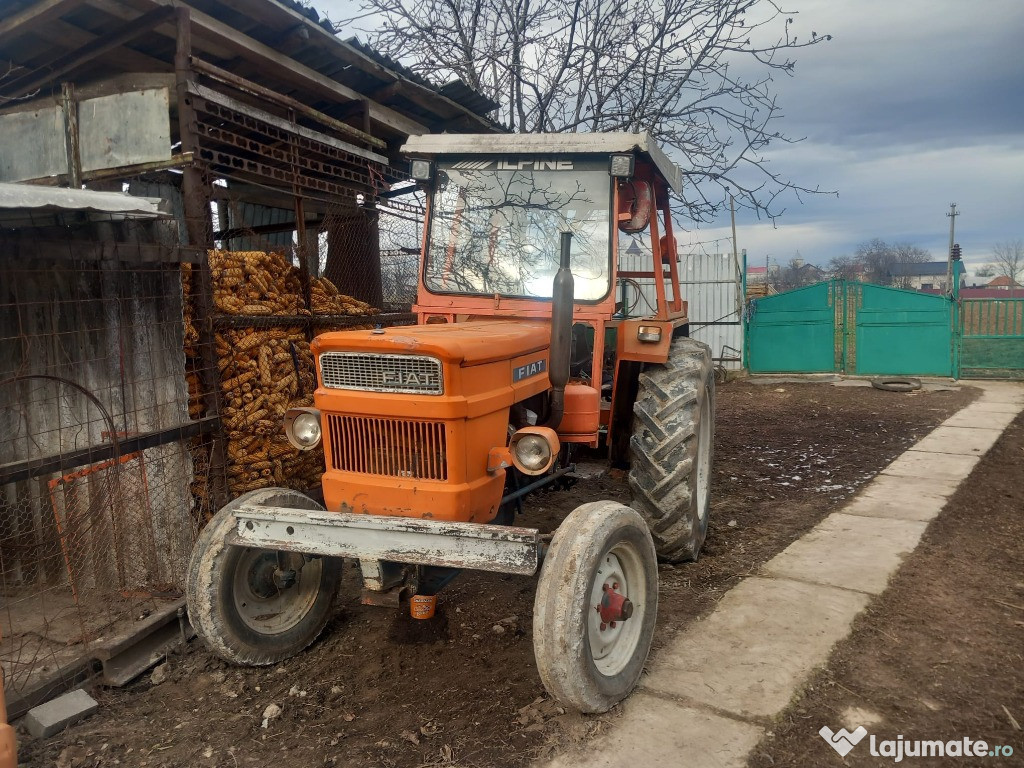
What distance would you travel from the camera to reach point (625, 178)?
3992 mm

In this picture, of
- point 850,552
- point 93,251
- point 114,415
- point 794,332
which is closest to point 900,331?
point 794,332

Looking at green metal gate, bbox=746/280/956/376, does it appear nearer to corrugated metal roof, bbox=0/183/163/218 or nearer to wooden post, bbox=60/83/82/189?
wooden post, bbox=60/83/82/189

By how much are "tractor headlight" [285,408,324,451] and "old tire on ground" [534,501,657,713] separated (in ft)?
4.42

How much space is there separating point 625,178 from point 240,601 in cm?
297

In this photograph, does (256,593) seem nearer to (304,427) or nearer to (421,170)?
(304,427)

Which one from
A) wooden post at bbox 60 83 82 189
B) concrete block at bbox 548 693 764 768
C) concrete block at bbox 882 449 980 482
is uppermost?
wooden post at bbox 60 83 82 189

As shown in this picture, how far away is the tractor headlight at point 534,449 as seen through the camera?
3.12 m

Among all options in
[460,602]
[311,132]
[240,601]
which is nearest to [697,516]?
[460,602]

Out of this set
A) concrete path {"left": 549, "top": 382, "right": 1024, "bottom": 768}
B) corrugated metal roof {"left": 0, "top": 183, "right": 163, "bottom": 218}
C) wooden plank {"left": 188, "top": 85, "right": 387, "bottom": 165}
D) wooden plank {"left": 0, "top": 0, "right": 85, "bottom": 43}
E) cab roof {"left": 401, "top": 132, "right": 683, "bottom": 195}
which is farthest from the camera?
wooden plank {"left": 188, "top": 85, "right": 387, "bottom": 165}

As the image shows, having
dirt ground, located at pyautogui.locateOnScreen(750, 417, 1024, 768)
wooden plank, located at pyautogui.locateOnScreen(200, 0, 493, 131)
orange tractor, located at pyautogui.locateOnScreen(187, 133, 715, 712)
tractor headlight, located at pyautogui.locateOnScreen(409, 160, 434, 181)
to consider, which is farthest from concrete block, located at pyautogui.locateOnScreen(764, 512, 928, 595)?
wooden plank, located at pyautogui.locateOnScreen(200, 0, 493, 131)

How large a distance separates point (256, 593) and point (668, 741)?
2043mm

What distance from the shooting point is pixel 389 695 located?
128 inches

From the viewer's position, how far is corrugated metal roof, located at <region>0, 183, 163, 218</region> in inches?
115

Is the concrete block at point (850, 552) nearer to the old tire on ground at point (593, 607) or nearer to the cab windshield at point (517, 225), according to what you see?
the old tire on ground at point (593, 607)
